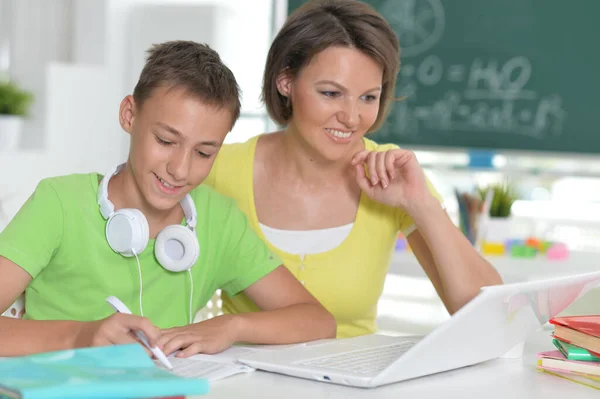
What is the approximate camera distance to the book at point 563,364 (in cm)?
137

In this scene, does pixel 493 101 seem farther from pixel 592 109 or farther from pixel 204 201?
pixel 204 201

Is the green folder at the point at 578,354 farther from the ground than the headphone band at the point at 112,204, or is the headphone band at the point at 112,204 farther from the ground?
the headphone band at the point at 112,204

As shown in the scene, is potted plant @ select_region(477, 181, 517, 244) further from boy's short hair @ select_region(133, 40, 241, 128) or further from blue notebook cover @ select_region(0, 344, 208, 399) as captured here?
blue notebook cover @ select_region(0, 344, 208, 399)

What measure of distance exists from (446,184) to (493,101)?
481mm

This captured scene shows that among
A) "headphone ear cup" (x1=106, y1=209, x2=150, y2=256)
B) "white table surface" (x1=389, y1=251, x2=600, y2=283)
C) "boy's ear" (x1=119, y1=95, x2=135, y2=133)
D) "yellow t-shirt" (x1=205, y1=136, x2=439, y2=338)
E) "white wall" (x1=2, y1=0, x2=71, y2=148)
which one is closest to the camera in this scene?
"headphone ear cup" (x1=106, y1=209, x2=150, y2=256)

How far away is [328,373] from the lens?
122 cm

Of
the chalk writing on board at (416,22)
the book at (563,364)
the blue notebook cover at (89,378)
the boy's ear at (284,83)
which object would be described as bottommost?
the book at (563,364)

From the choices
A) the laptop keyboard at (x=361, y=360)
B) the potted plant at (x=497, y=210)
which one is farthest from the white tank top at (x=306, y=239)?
the potted plant at (x=497, y=210)

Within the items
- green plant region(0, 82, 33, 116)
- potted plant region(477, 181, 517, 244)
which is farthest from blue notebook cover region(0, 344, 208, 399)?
green plant region(0, 82, 33, 116)

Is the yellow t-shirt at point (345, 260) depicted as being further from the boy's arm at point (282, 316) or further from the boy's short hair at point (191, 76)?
the boy's short hair at point (191, 76)

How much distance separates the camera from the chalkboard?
4.14 metres

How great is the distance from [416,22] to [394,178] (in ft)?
9.26

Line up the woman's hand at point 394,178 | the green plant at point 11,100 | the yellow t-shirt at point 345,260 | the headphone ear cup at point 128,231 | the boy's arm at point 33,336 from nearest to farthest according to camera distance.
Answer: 1. the boy's arm at point 33,336
2. the headphone ear cup at point 128,231
3. the woman's hand at point 394,178
4. the yellow t-shirt at point 345,260
5. the green plant at point 11,100

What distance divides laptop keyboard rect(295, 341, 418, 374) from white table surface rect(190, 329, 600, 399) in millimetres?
44
